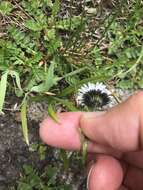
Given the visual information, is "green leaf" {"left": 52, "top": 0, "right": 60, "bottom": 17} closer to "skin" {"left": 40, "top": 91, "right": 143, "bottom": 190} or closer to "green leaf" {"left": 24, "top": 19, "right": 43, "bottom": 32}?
"green leaf" {"left": 24, "top": 19, "right": 43, "bottom": 32}

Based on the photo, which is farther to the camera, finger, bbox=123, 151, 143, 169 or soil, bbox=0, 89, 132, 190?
soil, bbox=0, 89, 132, 190

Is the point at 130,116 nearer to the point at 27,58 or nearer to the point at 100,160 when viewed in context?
the point at 100,160

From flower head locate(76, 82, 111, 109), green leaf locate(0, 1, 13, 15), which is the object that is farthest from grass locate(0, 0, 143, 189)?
flower head locate(76, 82, 111, 109)

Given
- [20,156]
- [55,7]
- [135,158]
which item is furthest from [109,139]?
[55,7]

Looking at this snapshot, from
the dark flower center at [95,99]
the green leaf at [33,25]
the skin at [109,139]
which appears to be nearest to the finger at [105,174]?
the skin at [109,139]

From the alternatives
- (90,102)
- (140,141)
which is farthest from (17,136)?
(140,141)

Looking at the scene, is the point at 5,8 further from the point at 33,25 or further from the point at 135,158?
the point at 135,158
